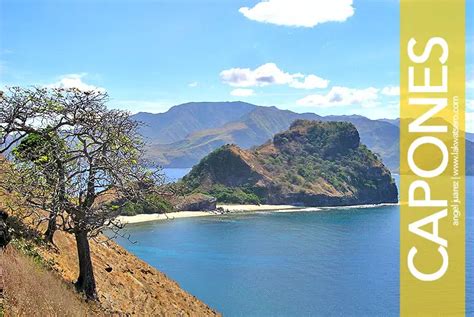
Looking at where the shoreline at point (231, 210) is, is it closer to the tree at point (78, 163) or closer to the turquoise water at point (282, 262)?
the turquoise water at point (282, 262)

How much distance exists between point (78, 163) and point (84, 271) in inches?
153

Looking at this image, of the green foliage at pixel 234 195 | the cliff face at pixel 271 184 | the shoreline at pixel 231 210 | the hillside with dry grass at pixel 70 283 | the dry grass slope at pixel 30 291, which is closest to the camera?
the dry grass slope at pixel 30 291

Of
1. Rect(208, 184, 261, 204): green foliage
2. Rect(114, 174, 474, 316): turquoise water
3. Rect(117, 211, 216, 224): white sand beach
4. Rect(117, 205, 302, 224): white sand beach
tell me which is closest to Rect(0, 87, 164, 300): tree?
Rect(114, 174, 474, 316): turquoise water

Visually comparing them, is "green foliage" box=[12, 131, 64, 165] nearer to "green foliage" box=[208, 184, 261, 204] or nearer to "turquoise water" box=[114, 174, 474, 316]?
"turquoise water" box=[114, 174, 474, 316]

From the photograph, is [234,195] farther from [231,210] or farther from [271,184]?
[271,184]

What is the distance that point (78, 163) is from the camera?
656 inches

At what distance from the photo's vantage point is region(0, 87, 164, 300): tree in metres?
15.8

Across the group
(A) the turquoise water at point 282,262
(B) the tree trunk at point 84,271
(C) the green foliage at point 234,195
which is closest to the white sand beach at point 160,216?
(A) the turquoise water at point 282,262

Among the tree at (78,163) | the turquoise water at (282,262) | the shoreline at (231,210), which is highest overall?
the tree at (78,163)

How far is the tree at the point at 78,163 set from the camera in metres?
15.8

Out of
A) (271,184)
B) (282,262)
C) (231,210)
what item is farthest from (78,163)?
(271,184)

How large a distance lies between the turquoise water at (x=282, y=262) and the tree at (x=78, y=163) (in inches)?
1489

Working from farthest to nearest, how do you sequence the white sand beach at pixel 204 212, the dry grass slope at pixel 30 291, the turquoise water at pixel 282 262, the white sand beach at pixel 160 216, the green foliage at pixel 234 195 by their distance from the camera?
1. the green foliage at pixel 234 195
2. the white sand beach at pixel 204 212
3. the white sand beach at pixel 160 216
4. the turquoise water at pixel 282 262
5. the dry grass slope at pixel 30 291

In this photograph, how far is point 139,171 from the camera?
17.1m
